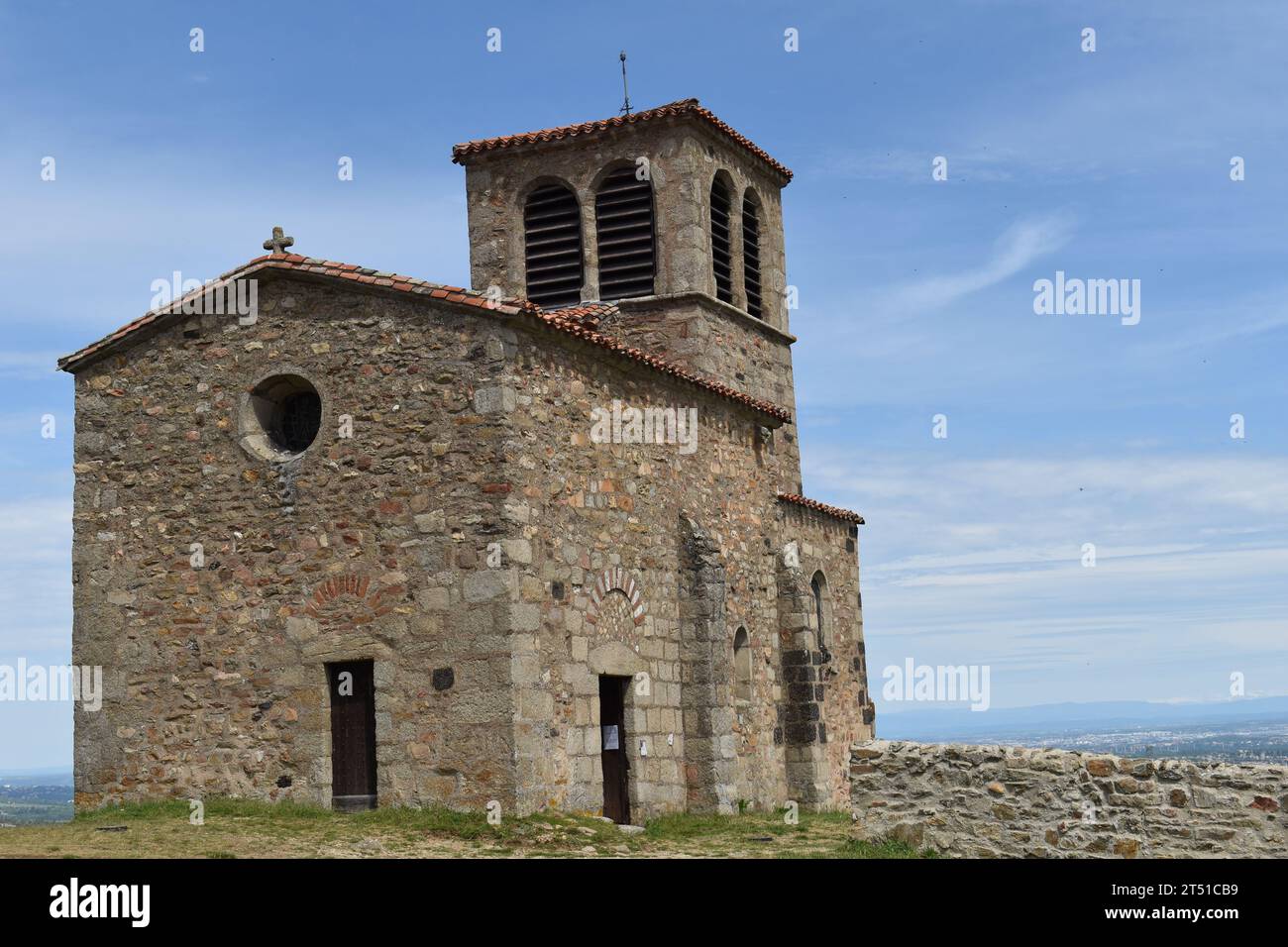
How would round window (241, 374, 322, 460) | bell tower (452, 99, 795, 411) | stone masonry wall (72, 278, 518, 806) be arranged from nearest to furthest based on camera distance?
stone masonry wall (72, 278, 518, 806) < round window (241, 374, 322, 460) < bell tower (452, 99, 795, 411)

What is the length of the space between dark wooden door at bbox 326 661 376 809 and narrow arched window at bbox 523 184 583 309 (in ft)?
35.8

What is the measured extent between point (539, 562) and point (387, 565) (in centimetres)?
165

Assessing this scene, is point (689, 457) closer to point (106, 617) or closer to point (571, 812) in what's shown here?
point (571, 812)

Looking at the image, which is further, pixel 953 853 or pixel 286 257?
pixel 286 257

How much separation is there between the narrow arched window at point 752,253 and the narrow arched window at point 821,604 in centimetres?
544

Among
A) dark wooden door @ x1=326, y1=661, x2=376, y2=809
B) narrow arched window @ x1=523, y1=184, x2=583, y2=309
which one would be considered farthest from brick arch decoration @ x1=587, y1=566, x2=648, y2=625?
narrow arched window @ x1=523, y1=184, x2=583, y2=309

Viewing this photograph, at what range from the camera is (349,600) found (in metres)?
15.6

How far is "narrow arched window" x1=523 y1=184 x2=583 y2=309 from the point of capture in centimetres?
2508

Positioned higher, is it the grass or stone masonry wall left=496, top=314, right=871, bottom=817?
stone masonry wall left=496, top=314, right=871, bottom=817

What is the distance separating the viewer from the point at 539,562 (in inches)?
605

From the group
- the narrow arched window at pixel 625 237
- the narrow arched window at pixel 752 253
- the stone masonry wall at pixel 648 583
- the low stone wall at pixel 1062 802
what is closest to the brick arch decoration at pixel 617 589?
the stone masonry wall at pixel 648 583

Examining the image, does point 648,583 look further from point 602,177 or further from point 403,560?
point 602,177

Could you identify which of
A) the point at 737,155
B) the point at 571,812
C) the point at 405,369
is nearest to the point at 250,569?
the point at 405,369

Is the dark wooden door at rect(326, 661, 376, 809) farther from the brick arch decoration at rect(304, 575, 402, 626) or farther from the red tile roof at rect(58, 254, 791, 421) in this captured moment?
the red tile roof at rect(58, 254, 791, 421)
